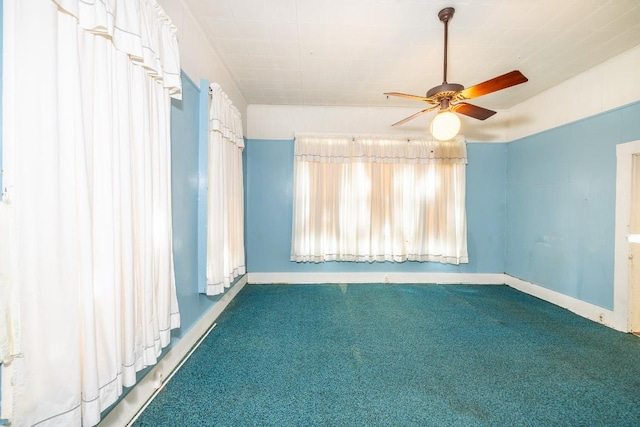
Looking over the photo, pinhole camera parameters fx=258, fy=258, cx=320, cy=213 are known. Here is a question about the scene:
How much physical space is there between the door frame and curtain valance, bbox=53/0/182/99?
3993 mm

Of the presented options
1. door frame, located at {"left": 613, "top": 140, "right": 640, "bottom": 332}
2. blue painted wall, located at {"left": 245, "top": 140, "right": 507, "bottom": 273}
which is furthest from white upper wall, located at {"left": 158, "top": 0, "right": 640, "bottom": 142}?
door frame, located at {"left": 613, "top": 140, "right": 640, "bottom": 332}

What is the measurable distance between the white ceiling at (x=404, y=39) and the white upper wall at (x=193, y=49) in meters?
0.08

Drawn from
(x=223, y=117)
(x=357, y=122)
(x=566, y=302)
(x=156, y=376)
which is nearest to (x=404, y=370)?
(x=156, y=376)

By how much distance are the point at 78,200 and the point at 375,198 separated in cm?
343

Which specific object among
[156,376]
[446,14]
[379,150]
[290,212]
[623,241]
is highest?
[446,14]

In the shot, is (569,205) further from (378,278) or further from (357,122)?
(357,122)

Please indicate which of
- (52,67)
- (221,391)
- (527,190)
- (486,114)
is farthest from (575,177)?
(52,67)

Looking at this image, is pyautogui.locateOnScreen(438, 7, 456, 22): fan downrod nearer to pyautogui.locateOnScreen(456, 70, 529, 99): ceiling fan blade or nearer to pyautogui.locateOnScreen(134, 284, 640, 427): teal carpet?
pyautogui.locateOnScreen(456, 70, 529, 99): ceiling fan blade

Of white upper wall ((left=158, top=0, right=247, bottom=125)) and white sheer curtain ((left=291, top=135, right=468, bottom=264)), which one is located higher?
white upper wall ((left=158, top=0, right=247, bottom=125))

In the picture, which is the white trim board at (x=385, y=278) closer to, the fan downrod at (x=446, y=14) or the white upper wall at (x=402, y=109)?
the white upper wall at (x=402, y=109)

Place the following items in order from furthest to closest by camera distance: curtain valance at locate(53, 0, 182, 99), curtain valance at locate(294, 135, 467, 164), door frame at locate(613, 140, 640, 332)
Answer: curtain valance at locate(294, 135, 467, 164)
door frame at locate(613, 140, 640, 332)
curtain valance at locate(53, 0, 182, 99)

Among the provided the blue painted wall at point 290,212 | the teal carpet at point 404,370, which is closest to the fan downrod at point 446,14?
the blue painted wall at point 290,212

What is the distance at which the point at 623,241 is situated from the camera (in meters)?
2.54

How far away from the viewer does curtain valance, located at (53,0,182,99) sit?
3.25ft
